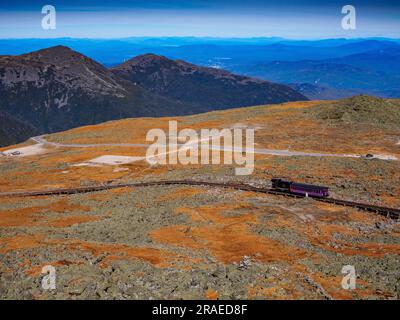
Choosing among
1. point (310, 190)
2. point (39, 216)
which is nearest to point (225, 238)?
point (310, 190)

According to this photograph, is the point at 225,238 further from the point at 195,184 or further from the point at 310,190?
the point at 195,184

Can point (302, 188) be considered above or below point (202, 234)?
above

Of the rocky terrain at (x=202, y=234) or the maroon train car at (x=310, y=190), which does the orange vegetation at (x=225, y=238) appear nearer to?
the rocky terrain at (x=202, y=234)

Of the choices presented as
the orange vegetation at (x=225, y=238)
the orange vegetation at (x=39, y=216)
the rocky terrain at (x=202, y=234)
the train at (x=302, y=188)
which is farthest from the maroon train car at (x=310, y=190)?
the orange vegetation at (x=39, y=216)

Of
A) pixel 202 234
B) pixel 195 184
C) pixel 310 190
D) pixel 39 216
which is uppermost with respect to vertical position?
pixel 310 190

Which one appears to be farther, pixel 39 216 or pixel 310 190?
pixel 310 190

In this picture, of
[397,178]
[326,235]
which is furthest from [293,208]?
[397,178]

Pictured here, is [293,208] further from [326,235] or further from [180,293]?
[180,293]

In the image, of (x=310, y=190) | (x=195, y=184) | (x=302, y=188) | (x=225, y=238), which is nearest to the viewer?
(x=225, y=238)
